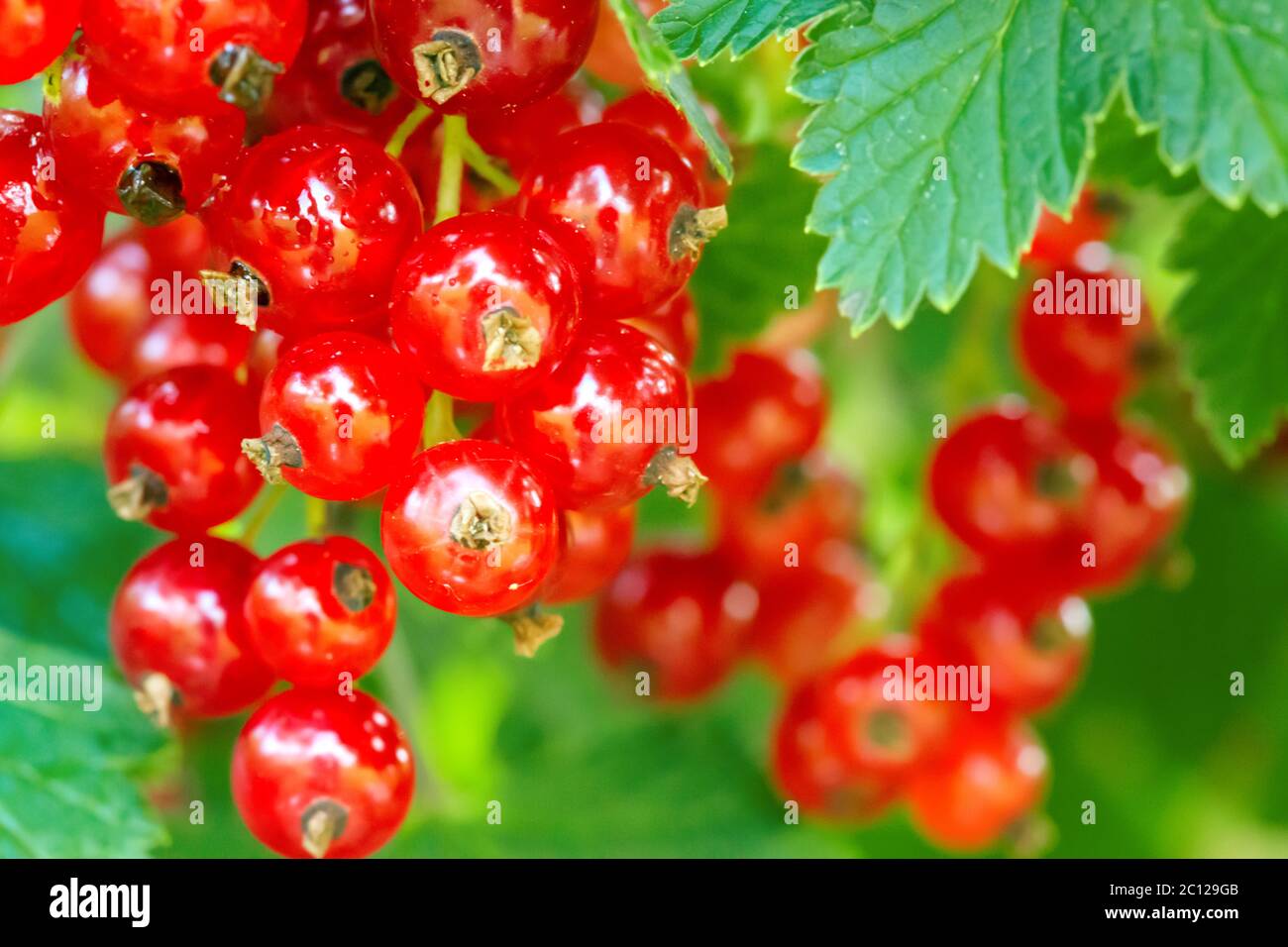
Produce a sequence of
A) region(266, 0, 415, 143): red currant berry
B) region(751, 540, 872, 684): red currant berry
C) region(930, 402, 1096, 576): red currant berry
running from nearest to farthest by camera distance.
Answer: region(266, 0, 415, 143): red currant berry, region(930, 402, 1096, 576): red currant berry, region(751, 540, 872, 684): red currant berry

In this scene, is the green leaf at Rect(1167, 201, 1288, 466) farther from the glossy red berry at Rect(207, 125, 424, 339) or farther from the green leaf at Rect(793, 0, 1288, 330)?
the glossy red berry at Rect(207, 125, 424, 339)

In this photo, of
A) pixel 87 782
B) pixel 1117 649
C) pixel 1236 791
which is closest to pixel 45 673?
pixel 87 782

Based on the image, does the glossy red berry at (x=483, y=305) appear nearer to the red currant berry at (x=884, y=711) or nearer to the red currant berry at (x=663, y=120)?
the red currant berry at (x=663, y=120)

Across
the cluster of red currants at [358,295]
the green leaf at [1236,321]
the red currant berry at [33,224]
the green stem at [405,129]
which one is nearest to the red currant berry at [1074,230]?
the green leaf at [1236,321]

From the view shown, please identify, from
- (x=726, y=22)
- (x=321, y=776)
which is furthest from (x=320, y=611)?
(x=726, y=22)

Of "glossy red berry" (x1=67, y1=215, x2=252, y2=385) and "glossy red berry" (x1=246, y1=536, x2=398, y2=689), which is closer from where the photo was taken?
"glossy red berry" (x1=246, y1=536, x2=398, y2=689)

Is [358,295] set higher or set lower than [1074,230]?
lower

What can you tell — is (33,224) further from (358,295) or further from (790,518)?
(790,518)

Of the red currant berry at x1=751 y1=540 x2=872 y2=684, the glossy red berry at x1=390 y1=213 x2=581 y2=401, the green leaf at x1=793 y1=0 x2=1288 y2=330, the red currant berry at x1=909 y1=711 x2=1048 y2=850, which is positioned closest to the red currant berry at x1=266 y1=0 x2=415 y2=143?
the glossy red berry at x1=390 y1=213 x2=581 y2=401
